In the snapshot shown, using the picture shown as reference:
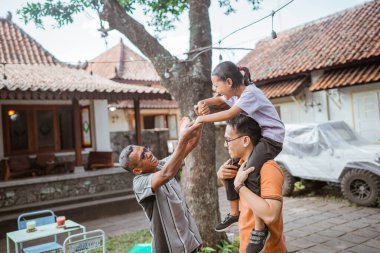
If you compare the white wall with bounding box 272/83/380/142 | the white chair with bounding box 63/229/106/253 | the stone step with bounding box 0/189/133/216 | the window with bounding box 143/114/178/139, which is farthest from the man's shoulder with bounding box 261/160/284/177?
the window with bounding box 143/114/178/139

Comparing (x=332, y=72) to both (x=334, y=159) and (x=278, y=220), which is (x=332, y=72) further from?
(x=278, y=220)

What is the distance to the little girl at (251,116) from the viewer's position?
81.7 inches

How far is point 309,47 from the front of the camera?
44.8 feet

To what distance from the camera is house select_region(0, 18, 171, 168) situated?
1005 cm

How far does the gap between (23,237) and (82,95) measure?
5917 mm

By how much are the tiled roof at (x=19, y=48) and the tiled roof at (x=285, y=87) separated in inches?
361

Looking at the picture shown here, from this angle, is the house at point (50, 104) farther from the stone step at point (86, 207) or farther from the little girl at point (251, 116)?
the little girl at point (251, 116)

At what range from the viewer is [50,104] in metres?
12.2

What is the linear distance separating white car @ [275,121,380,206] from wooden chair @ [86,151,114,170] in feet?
20.1

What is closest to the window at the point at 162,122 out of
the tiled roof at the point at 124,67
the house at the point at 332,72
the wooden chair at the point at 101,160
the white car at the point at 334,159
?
the tiled roof at the point at 124,67

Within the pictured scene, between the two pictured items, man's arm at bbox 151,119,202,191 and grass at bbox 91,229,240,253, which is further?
grass at bbox 91,229,240,253

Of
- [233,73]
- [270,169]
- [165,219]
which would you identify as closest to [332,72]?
[233,73]

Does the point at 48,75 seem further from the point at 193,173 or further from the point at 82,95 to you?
the point at 193,173

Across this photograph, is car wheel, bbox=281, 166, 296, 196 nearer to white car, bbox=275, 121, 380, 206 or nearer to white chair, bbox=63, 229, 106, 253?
white car, bbox=275, 121, 380, 206
